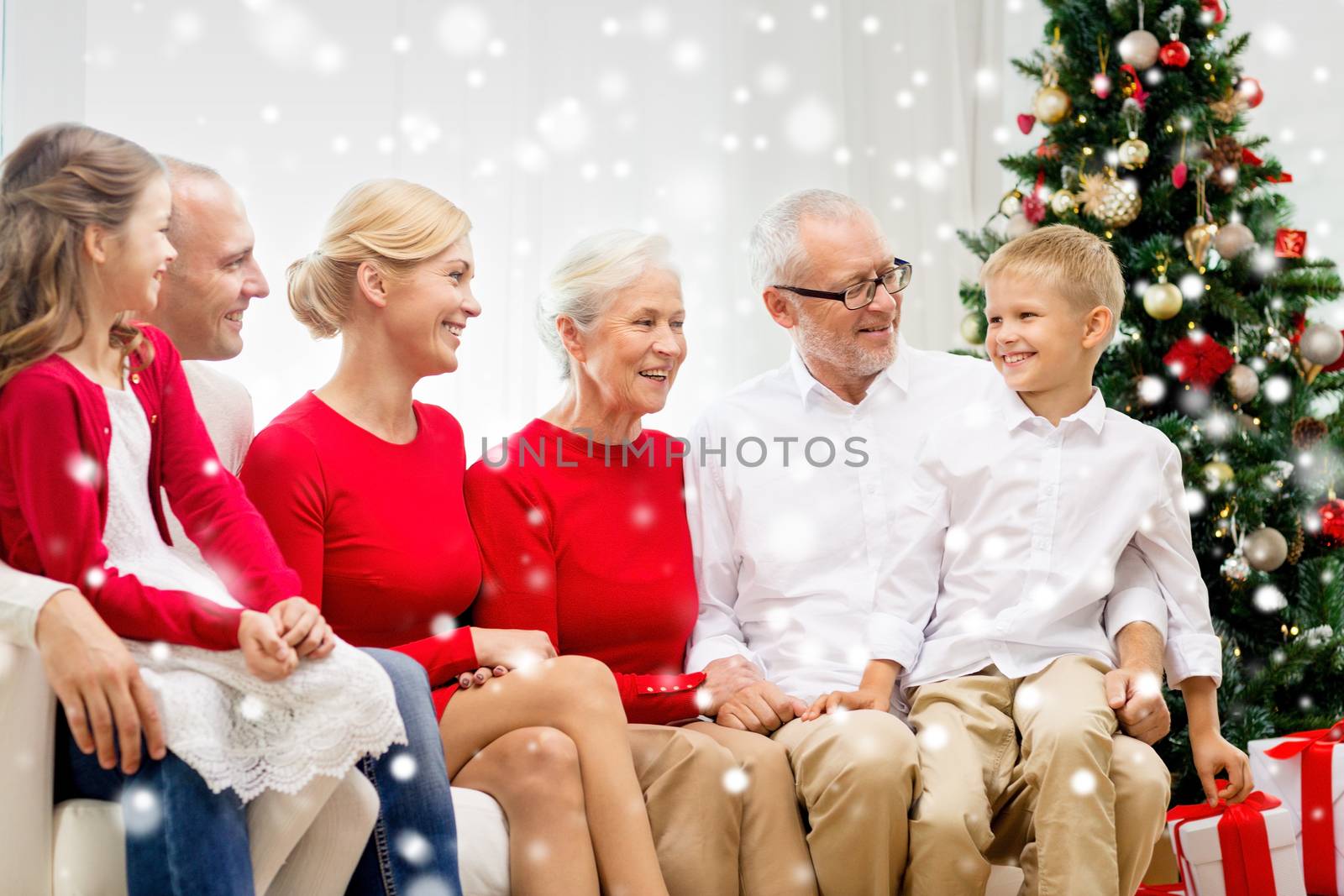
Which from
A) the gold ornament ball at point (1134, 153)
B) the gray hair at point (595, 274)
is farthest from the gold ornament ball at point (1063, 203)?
the gray hair at point (595, 274)

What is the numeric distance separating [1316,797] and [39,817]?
2.14 metres

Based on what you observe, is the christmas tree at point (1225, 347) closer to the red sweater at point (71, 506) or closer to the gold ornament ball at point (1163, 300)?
the gold ornament ball at point (1163, 300)

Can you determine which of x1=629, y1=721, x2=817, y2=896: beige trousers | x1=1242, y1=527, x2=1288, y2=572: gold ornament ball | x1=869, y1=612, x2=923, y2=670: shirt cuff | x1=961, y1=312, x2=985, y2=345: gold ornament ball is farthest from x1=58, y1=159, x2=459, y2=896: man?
x1=1242, y1=527, x2=1288, y2=572: gold ornament ball

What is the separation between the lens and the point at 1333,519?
2.63 m

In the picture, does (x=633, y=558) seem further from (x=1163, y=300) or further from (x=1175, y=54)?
(x=1175, y=54)

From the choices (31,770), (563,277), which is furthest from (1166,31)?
(31,770)

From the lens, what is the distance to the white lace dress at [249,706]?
1284mm

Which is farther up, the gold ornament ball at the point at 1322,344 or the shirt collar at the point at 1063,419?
the gold ornament ball at the point at 1322,344

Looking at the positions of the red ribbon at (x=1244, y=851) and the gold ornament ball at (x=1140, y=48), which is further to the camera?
the gold ornament ball at (x=1140, y=48)

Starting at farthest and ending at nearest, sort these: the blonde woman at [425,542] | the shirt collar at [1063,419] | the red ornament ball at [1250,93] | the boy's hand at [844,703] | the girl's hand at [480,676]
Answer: the red ornament ball at [1250,93]
the shirt collar at [1063,419]
the boy's hand at [844,703]
the girl's hand at [480,676]
the blonde woman at [425,542]

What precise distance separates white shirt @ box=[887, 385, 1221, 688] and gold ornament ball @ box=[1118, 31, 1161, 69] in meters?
1.10

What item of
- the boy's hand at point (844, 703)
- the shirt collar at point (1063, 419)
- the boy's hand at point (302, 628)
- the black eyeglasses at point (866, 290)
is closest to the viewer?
the boy's hand at point (302, 628)

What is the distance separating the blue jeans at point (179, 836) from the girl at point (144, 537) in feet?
0.09

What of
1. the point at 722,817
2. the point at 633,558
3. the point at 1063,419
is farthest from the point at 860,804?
the point at 1063,419
